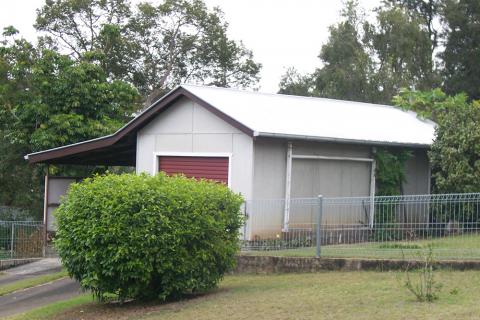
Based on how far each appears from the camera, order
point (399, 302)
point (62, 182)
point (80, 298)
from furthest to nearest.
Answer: point (62, 182)
point (80, 298)
point (399, 302)

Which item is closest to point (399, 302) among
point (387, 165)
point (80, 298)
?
point (80, 298)

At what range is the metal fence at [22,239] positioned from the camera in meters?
Result: 20.7

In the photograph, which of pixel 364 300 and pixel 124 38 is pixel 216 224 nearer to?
pixel 364 300

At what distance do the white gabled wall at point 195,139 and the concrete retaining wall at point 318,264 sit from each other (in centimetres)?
238

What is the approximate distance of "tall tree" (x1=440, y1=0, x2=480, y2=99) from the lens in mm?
44781

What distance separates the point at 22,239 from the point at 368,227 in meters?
10.1

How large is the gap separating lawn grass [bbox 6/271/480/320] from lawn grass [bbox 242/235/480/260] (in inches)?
23.9

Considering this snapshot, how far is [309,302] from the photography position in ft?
35.5

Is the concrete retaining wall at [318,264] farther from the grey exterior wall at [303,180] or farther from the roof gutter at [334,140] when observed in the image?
the roof gutter at [334,140]

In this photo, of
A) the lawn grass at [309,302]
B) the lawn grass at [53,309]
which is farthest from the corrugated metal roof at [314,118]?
the lawn grass at [53,309]

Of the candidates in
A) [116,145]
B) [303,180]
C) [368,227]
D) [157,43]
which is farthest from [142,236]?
[157,43]

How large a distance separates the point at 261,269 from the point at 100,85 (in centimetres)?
1226

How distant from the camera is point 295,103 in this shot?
20.7 meters

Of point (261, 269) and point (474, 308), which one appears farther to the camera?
point (261, 269)
